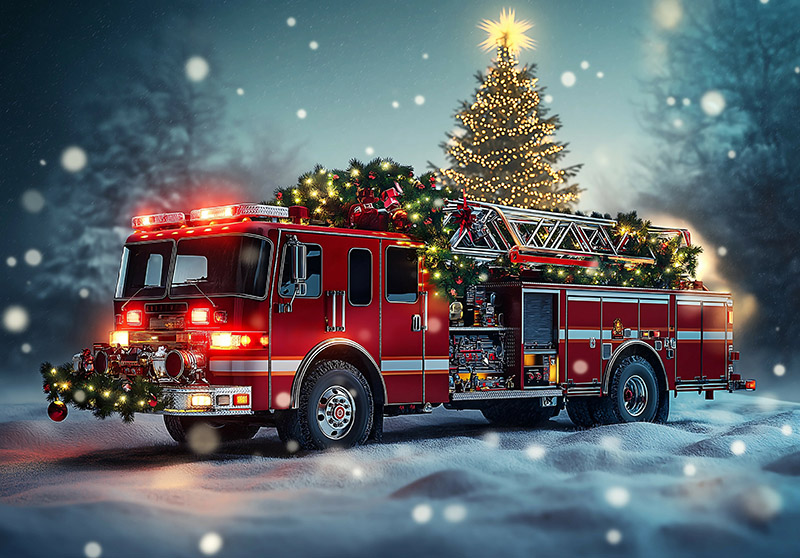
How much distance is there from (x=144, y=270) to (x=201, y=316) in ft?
5.03

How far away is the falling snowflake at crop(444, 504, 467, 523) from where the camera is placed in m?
7.24

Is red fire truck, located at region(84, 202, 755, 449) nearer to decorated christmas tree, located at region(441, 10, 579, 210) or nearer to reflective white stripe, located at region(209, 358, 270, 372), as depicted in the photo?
reflective white stripe, located at region(209, 358, 270, 372)

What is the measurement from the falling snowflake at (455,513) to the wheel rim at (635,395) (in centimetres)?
780

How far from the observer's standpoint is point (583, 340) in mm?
14266

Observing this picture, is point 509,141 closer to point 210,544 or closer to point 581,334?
point 581,334

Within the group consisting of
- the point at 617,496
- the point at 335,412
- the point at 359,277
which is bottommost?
the point at 617,496

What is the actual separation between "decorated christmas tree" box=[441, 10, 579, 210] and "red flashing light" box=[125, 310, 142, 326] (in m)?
16.6

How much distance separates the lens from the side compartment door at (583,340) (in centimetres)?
1409

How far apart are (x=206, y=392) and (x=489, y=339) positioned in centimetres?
466

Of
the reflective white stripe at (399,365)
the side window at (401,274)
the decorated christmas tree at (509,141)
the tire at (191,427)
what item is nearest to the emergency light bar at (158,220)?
the tire at (191,427)

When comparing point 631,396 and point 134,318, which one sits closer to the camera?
point 134,318

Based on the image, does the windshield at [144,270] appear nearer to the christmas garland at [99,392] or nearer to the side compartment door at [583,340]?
the christmas garland at [99,392]

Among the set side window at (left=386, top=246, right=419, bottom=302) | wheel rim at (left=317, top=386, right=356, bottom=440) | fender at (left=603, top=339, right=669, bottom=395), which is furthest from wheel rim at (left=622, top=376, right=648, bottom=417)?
wheel rim at (left=317, top=386, right=356, bottom=440)

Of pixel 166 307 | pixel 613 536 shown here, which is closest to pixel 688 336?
pixel 166 307
